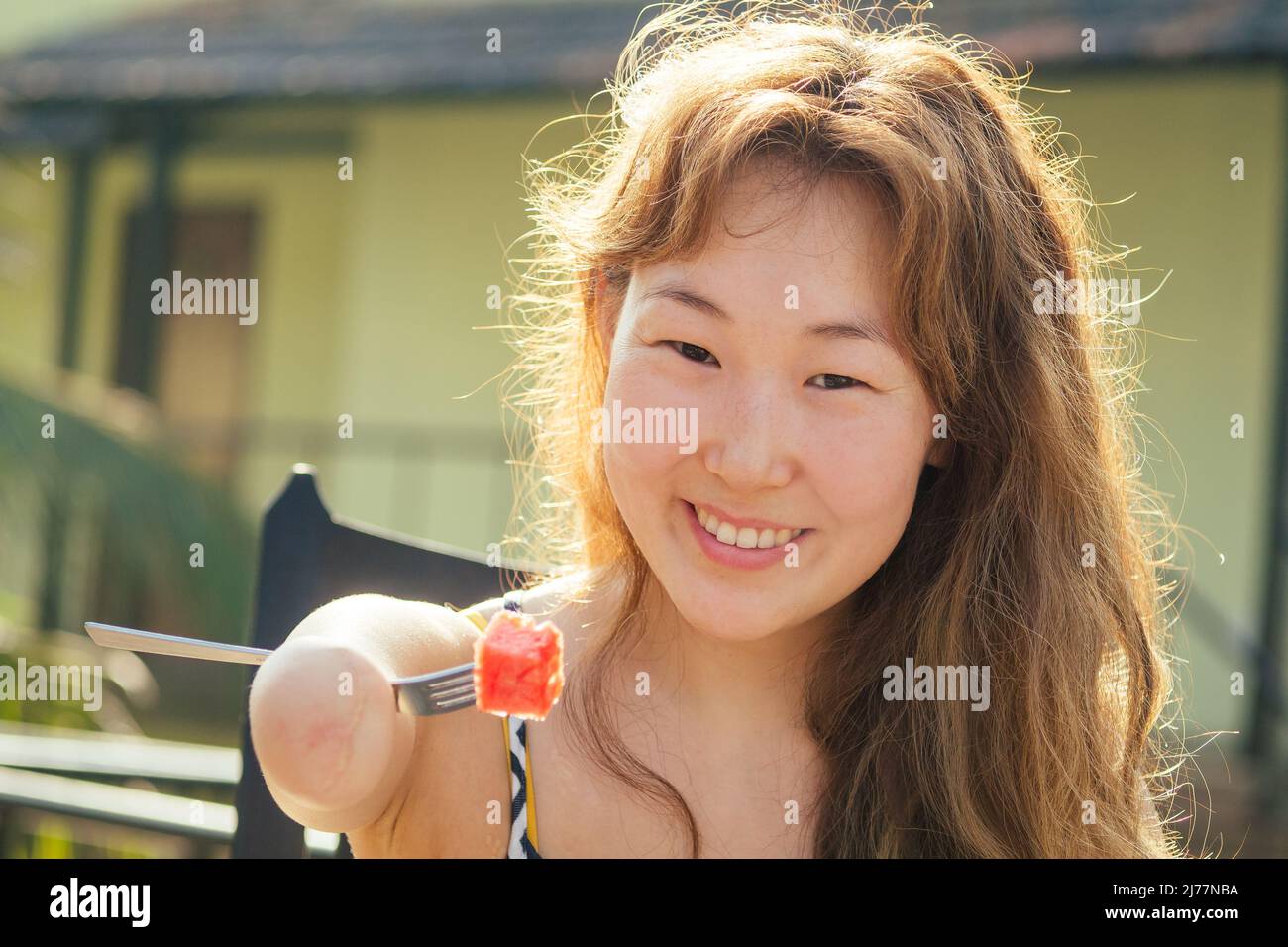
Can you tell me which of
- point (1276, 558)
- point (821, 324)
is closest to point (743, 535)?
point (821, 324)

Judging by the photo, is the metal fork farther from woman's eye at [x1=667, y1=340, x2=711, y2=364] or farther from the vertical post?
the vertical post

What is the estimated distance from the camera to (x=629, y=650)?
1714mm

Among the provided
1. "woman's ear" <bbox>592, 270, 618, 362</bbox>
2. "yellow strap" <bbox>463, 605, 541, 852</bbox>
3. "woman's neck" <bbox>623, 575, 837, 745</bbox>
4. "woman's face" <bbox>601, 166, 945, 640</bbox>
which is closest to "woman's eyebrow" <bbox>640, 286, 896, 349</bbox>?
"woman's face" <bbox>601, 166, 945, 640</bbox>

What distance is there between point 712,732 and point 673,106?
29.7 inches

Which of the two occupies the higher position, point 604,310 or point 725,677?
point 604,310

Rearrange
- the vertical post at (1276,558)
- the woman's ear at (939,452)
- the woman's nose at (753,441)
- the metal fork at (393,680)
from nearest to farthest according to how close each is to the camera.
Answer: the metal fork at (393,680)
the woman's nose at (753,441)
the woman's ear at (939,452)
the vertical post at (1276,558)

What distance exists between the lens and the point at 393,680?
1.26 m

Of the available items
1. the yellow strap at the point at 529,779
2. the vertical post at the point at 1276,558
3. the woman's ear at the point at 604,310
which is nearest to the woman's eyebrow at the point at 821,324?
the woman's ear at the point at 604,310

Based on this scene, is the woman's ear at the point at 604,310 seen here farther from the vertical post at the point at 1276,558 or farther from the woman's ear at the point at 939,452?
the vertical post at the point at 1276,558

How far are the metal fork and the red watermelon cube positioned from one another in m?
0.02

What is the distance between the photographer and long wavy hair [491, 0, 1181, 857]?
5.01ft

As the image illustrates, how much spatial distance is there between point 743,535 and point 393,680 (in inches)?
16.9

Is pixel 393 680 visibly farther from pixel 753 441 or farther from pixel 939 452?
pixel 939 452

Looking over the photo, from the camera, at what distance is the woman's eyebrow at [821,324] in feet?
4.73
